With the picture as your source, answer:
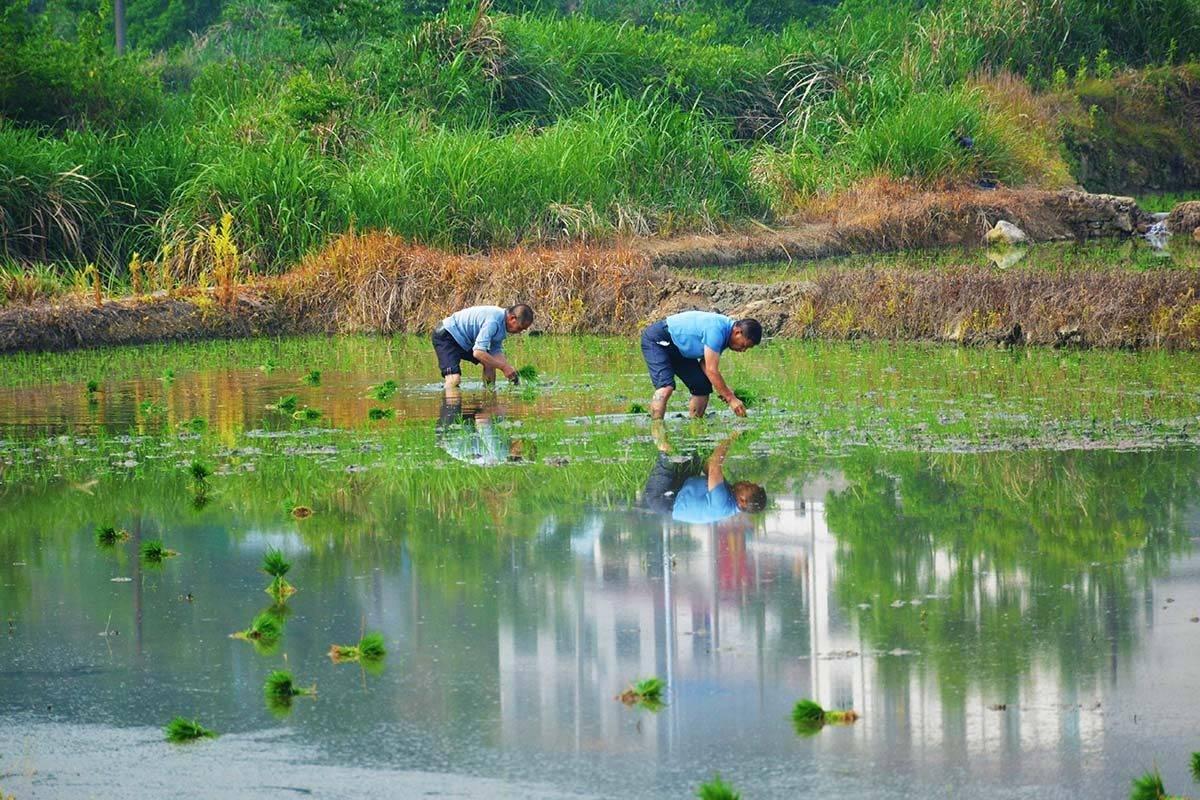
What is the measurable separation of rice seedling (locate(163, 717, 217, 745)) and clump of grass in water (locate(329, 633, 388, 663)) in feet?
3.68

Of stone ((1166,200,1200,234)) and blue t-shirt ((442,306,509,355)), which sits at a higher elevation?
stone ((1166,200,1200,234))

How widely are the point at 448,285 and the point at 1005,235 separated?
10.9m

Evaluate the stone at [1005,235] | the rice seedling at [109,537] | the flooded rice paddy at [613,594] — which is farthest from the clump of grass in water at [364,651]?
the stone at [1005,235]

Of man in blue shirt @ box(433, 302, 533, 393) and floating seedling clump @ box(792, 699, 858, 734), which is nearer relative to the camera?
floating seedling clump @ box(792, 699, 858, 734)

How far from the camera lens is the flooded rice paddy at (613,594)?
693 cm

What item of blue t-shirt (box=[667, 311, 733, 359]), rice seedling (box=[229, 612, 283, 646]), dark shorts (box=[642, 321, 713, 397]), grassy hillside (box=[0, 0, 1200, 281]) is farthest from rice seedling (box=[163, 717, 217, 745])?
grassy hillside (box=[0, 0, 1200, 281])

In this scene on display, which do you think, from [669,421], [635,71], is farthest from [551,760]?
[635,71]

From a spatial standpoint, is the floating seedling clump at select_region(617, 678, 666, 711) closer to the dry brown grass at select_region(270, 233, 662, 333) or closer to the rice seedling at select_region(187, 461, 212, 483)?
the rice seedling at select_region(187, 461, 212, 483)

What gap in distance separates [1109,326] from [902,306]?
103 inches

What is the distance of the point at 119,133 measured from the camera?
30.5 m

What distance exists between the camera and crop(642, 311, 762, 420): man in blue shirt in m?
14.2

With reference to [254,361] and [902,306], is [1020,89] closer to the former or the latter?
[902,306]

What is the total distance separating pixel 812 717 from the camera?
7.22 meters

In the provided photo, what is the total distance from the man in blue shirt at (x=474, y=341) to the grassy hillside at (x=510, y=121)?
8608 millimetres
